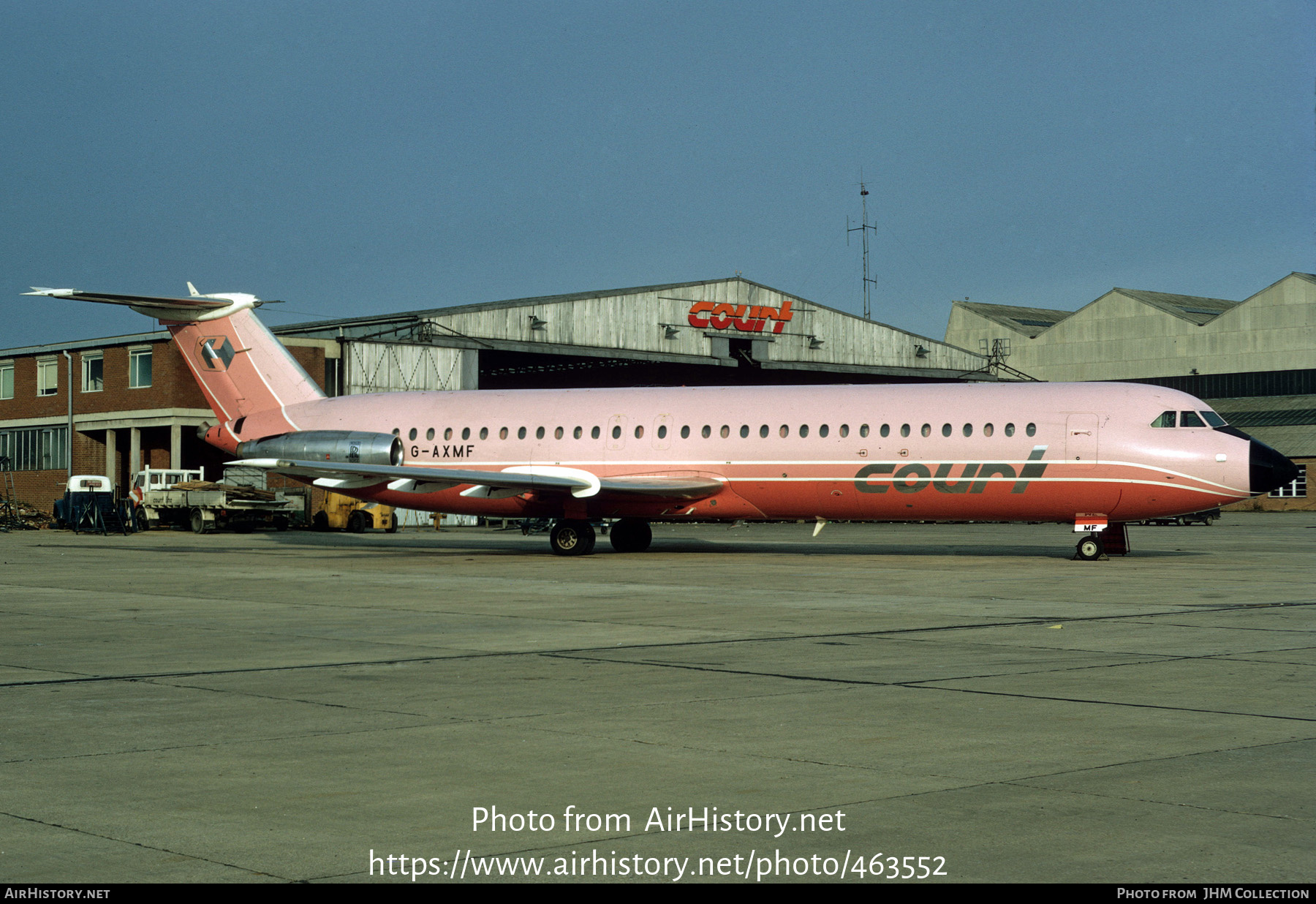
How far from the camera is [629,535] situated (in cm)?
3092

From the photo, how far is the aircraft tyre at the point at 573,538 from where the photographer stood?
29.1m

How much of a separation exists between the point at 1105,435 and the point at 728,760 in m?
19.4

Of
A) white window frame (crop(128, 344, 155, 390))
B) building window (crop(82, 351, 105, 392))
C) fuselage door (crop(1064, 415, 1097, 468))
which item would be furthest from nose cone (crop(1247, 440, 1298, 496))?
building window (crop(82, 351, 105, 392))

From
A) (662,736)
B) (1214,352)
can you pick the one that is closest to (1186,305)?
(1214,352)

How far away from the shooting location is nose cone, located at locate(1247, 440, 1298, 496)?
79.2 ft

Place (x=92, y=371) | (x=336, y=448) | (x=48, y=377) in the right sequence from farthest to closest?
(x=48, y=377)
(x=92, y=371)
(x=336, y=448)

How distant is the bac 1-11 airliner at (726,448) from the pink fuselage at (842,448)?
0.12 ft

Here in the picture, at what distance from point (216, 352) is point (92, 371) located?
2441 cm

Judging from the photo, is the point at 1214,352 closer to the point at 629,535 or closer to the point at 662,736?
the point at 629,535

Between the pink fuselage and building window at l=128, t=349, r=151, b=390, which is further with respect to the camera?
building window at l=128, t=349, r=151, b=390

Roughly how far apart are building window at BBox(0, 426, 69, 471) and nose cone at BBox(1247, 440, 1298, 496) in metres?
45.8

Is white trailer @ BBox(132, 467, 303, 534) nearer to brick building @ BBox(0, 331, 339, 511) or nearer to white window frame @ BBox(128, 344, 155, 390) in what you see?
brick building @ BBox(0, 331, 339, 511)
